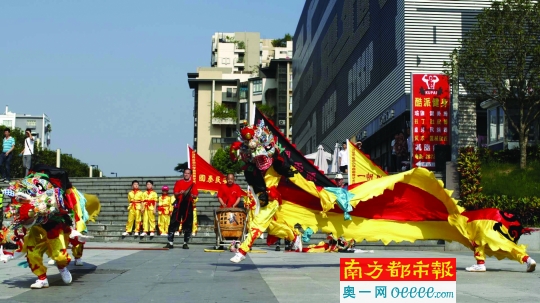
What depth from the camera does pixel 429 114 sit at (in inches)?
1299

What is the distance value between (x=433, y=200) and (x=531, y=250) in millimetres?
8239

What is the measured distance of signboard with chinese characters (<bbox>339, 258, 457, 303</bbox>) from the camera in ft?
18.6

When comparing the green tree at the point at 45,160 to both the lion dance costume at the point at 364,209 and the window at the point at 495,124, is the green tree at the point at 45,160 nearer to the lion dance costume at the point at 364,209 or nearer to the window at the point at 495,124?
the window at the point at 495,124

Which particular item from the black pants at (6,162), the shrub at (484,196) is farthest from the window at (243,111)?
the shrub at (484,196)

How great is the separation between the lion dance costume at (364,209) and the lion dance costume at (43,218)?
267cm

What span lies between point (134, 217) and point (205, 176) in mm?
3766

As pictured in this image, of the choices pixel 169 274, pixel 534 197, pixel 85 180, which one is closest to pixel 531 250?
pixel 534 197

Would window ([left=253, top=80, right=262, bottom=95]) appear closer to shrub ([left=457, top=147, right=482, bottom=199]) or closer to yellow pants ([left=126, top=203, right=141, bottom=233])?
shrub ([left=457, top=147, right=482, bottom=199])

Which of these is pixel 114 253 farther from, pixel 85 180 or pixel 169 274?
pixel 85 180

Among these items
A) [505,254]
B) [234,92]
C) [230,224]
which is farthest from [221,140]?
[505,254]

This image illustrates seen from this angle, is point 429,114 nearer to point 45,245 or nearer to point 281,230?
point 281,230

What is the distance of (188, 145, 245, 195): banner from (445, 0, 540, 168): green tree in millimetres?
9256

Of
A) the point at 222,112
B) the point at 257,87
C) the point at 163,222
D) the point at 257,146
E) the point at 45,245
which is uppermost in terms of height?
the point at 257,87

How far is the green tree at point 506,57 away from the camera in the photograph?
28016 millimetres
